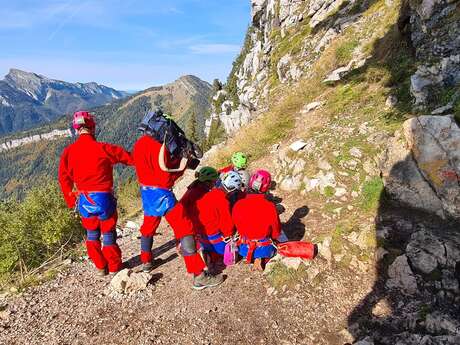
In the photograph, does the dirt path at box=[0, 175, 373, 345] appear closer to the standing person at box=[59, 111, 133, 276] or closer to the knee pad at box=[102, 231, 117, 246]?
the knee pad at box=[102, 231, 117, 246]

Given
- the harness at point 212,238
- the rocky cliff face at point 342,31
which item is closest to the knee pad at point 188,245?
the harness at point 212,238

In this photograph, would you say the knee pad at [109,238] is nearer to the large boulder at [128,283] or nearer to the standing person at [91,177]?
the standing person at [91,177]

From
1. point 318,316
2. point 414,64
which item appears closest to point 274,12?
point 414,64

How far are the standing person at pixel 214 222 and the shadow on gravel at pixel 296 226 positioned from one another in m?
1.76

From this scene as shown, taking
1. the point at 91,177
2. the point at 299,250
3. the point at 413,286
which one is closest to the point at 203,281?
the point at 299,250

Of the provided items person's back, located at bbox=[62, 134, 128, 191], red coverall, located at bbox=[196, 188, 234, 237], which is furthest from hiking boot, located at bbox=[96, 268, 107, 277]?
red coverall, located at bbox=[196, 188, 234, 237]

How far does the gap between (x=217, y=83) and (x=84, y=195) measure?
434 feet

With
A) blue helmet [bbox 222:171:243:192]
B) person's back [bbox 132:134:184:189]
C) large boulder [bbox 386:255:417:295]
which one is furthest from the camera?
blue helmet [bbox 222:171:243:192]

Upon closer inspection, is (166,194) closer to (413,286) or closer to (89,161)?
(89,161)

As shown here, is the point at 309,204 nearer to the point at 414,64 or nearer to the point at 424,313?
the point at 424,313

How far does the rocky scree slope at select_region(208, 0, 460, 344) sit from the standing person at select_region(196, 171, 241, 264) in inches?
84.8

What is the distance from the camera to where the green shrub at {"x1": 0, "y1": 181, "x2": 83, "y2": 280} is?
17703mm

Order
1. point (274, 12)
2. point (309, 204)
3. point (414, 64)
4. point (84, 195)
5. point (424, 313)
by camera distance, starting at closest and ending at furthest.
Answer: point (424, 313)
point (84, 195)
point (309, 204)
point (414, 64)
point (274, 12)

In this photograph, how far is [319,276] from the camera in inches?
270
